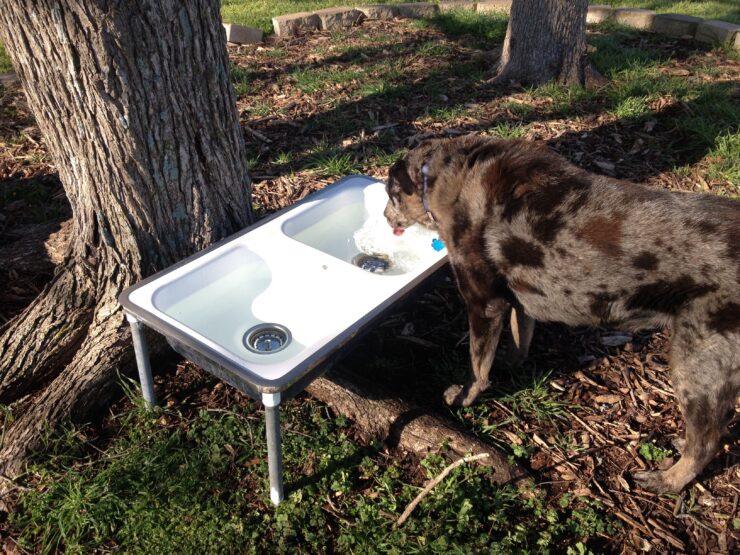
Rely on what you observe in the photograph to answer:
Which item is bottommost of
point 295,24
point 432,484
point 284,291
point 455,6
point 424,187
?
point 432,484

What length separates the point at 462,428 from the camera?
353 centimetres

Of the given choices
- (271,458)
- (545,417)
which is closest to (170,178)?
(271,458)

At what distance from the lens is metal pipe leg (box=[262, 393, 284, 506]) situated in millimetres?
2609

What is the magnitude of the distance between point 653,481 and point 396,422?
1.42 meters

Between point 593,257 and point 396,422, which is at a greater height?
point 593,257

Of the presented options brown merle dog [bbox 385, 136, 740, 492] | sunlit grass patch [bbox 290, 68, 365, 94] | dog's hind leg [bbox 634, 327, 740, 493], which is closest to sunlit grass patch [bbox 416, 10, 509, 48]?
sunlit grass patch [bbox 290, 68, 365, 94]

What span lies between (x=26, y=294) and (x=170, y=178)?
1.68 m

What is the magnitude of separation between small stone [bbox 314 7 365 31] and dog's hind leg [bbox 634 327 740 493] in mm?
7627

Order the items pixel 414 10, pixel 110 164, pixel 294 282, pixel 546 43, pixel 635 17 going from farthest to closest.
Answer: pixel 414 10 → pixel 635 17 → pixel 546 43 → pixel 294 282 → pixel 110 164

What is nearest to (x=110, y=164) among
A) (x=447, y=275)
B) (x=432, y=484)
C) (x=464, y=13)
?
(x=447, y=275)

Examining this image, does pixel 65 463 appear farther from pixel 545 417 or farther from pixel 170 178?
pixel 545 417

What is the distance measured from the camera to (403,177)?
384cm

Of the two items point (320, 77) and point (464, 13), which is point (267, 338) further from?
point (464, 13)

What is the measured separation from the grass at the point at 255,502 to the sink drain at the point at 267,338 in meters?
0.44
